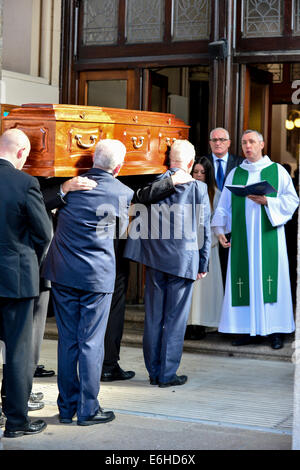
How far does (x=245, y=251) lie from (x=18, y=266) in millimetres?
3294

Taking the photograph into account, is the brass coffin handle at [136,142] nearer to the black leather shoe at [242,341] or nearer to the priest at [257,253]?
the priest at [257,253]

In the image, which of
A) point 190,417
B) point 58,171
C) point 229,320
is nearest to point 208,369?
point 229,320

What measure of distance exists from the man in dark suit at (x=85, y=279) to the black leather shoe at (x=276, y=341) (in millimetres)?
2570

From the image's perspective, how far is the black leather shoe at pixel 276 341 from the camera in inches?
299

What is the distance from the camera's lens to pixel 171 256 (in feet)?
20.9

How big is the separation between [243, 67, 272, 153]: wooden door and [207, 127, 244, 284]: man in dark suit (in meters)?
0.47

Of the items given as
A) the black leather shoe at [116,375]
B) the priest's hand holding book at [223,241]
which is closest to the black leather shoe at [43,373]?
the black leather shoe at [116,375]

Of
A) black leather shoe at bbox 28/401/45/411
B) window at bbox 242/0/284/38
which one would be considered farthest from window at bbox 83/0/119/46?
black leather shoe at bbox 28/401/45/411

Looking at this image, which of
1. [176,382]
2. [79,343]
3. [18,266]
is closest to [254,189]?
[176,382]

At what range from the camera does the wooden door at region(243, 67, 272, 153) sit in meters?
8.39

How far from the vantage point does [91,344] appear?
17.4 ft

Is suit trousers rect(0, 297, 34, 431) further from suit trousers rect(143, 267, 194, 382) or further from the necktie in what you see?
the necktie

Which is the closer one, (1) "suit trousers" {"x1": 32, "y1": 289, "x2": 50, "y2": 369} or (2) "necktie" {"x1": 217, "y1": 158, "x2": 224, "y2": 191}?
(1) "suit trousers" {"x1": 32, "y1": 289, "x2": 50, "y2": 369}
